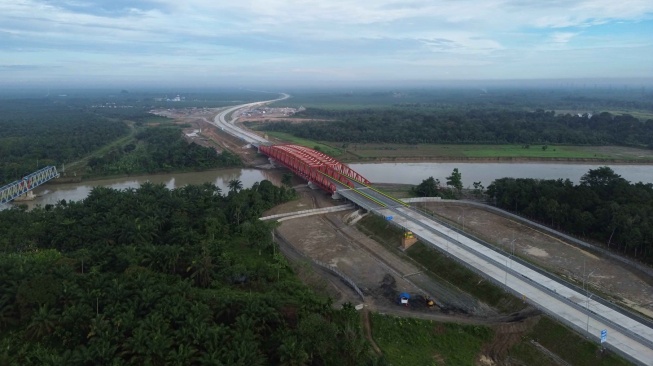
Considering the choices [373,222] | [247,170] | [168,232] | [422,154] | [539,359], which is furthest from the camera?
[422,154]

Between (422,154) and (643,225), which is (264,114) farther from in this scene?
(643,225)

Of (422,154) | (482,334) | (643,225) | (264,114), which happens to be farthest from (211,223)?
(264,114)

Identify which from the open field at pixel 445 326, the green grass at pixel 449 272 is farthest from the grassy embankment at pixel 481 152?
the open field at pixel 445 326

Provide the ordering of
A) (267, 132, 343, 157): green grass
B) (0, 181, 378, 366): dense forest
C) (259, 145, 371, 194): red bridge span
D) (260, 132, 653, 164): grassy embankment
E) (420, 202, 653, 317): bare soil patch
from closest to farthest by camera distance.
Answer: (0, 181, 378, 366): dense forest → (420, 202, 653, 317): bare soil patch → (259, 145, 371, 194): red bridge span → (260, 132, 653, 164): grassy embankment → (267, 132, 343, 157): green grass

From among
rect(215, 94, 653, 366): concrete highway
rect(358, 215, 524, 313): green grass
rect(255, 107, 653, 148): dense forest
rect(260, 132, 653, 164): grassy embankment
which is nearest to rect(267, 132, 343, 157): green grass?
→ rect(260, 132, 653, 164): grassy embankment

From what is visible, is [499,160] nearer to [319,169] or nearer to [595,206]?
[319,169]

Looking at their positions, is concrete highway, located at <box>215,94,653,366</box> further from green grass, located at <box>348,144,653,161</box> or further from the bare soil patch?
green grass, located at <box>348,144,653,161</box>

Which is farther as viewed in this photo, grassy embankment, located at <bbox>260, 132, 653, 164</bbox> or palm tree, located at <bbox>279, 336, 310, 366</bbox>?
grassy embankment, located at <bbox>260, 132, 653, 164</bbox>
